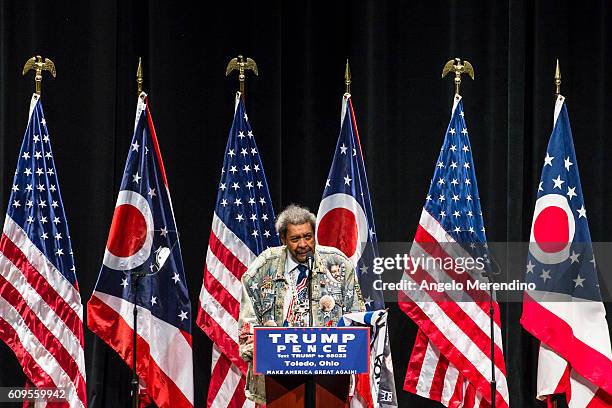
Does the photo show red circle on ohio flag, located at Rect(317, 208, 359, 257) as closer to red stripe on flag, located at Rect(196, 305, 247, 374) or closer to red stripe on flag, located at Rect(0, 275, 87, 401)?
red stripe on flag, located at Rect(196, 305, 247, 374)

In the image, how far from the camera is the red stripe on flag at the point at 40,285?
18.0 feet

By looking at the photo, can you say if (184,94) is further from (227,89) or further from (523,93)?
(523,93)

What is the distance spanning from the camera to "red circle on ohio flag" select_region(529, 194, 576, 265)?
559 cm

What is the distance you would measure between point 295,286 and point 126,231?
64.7 inches

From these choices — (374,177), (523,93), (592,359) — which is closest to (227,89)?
(374,177)

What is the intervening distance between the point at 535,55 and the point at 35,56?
3228mm

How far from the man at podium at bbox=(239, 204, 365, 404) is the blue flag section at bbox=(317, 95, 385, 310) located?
123cm

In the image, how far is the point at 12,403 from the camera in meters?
5.97

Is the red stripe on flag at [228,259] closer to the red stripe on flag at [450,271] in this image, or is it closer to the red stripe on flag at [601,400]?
the red stripe on flag at [450,271]

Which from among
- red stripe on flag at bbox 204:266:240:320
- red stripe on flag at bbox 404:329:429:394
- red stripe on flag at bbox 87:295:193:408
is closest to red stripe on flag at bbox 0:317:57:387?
red stripe on flag at bbox 87:295:193:408

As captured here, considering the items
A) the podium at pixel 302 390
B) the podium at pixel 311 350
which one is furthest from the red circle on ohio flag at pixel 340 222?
the podium at pixel 311 350

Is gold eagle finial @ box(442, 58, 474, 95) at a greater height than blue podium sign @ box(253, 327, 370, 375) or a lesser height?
greater

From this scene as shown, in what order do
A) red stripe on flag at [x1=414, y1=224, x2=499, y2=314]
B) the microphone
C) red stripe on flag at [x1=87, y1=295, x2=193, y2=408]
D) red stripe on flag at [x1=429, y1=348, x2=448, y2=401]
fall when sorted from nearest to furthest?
the microphone, red stripe on flag at [x1=87, y1=295, x2=193, y2=408], red stripe on flag at [x1=414, y1=224, x2=499, y2=314], red stripe on flag at [x1=429, y1=348, x2=448, y2=401]

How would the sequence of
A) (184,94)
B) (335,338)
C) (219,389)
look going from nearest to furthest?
1. (335,338)
2. (219,389)
3. (184,94)
